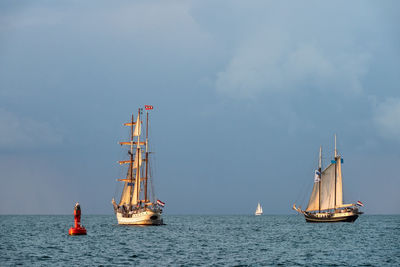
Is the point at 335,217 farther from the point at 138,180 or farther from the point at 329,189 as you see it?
the point at 138,180

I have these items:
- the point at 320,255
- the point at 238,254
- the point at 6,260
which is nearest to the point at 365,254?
the point at 320,255

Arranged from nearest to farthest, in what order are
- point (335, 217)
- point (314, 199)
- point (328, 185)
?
point (335, 217) → point (314, 199) → point (328, 185)

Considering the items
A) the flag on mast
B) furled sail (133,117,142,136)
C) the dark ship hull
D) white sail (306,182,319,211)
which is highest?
furled sail (133,117,142,136)

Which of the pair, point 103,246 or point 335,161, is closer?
point 103,246

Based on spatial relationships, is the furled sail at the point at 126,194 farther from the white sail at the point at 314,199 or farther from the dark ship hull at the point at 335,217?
the dark ship hull at the point at 335,217

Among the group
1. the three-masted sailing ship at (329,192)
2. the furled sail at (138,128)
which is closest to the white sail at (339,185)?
the three-masted sailing ship at (329,192)

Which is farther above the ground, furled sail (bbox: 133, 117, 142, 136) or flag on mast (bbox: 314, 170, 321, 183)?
furled sail (bbox: 133, 117, 142, 136)

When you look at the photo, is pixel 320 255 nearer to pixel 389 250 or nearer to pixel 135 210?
pixel 389 250

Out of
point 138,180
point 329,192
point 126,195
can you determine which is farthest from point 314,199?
point 126,195

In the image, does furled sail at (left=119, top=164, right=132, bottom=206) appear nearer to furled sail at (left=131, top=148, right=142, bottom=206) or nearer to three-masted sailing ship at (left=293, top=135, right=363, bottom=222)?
furled sail at (left=131, top=148, right=142, bottom=206)

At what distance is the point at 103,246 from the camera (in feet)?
227

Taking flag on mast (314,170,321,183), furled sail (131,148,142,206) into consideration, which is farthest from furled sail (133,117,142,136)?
flag on mast (314,170,321,183)

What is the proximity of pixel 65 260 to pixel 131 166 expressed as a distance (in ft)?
259

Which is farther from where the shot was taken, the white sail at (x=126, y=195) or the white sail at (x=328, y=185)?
the white sail at (x=328, y=185)
